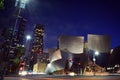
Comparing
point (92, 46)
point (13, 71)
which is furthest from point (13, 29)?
point (92, 46)

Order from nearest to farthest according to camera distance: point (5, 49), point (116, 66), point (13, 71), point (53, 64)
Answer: point (5, 49) < point (13, 71) < point (53, 64) < point (116, 66)

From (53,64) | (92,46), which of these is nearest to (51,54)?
(53,64)

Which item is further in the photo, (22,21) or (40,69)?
(40,69)

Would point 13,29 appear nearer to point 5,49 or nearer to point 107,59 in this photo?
point 5,49

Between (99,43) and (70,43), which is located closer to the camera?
(99,43)

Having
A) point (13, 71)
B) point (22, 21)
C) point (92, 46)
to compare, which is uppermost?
point (92, 46)

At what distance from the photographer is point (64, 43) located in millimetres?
120250

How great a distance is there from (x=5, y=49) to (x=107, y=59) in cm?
11855

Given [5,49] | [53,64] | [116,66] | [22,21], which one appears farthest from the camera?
[116,66]

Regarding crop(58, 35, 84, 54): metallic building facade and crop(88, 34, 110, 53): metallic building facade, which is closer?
crop(88, 34, 110, 53): metallic building facade

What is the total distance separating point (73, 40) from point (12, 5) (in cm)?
10483

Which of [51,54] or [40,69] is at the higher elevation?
[51,54]

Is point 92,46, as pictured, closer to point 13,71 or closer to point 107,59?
point 107,59

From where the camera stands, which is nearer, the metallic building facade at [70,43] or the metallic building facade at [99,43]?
the metallic building facade at [99,43]
